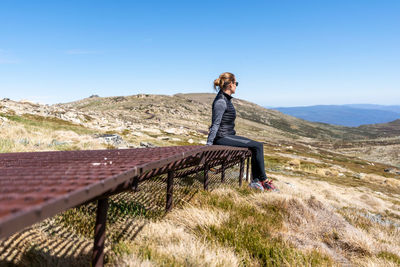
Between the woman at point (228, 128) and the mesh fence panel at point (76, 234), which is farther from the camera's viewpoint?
the woman at point (228, 128)

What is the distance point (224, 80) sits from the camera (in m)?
7.36

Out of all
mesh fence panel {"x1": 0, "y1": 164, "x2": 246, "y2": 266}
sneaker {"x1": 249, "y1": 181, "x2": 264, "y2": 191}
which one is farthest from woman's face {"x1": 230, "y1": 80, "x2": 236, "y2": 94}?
mesh fence panel {"x1": 0, "y1": 164, "x2": 246, "y2": 266}

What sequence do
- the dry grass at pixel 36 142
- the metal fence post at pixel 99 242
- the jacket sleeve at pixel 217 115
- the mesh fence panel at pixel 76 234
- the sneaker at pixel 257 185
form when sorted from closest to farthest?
1. the metal fence post at pixel 99 242
2. the mesh fence panel at pixel 76 234
3. the jacket sleeve at pixel 217 115
4. the sneaker at pixel 257 185
5. the dry grass at pixel 36 142

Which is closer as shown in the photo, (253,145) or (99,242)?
(99,242)

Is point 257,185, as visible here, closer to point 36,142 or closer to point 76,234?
point 76,234

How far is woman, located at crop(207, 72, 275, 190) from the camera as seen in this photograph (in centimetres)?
707

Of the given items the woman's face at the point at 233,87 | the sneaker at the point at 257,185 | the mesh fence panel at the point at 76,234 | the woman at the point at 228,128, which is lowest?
the sneaker at the point at 257,185

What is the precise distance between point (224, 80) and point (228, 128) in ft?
4.68

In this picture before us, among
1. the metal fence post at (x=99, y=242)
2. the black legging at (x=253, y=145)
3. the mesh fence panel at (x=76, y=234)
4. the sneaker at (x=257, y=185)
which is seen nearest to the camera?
the metal fence post at (x=99, y=242)

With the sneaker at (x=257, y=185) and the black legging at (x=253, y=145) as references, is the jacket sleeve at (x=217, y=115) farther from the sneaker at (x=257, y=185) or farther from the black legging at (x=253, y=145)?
the sneaker at (x=257, y=185)

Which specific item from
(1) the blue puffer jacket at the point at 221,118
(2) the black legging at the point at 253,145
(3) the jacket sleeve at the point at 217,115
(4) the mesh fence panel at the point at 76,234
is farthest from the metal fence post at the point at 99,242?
(2) the black legging at the point at 253,145

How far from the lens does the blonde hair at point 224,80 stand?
733cm

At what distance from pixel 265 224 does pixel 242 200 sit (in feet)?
4.00

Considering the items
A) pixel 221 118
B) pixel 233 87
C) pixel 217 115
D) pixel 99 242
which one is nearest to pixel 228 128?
pixel 221 118
